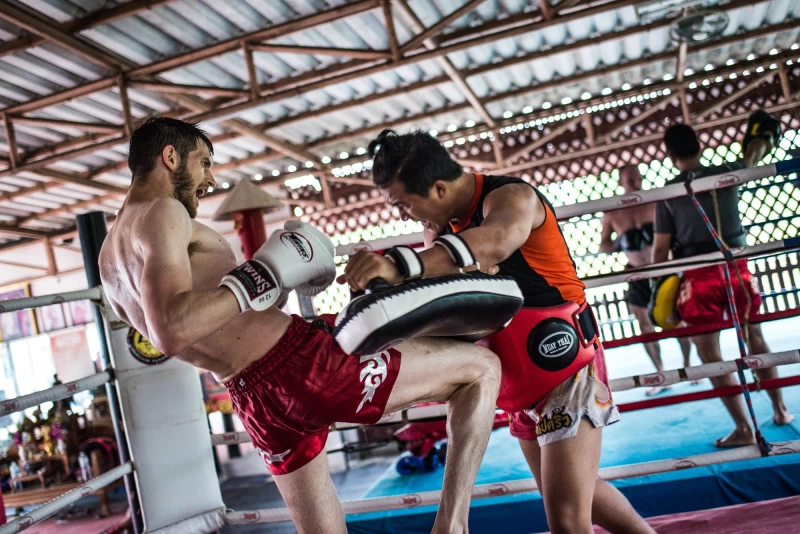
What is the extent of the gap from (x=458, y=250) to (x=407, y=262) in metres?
0.12

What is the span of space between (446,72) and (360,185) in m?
3.61

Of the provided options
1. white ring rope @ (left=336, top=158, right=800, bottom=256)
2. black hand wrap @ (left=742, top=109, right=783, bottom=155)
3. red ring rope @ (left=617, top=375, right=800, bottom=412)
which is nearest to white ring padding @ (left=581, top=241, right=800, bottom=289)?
white ring rope @ (left=336, top=158, right=800, bottom=256)

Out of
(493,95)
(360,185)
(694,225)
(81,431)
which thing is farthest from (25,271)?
(694,225)

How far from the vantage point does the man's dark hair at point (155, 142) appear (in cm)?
152

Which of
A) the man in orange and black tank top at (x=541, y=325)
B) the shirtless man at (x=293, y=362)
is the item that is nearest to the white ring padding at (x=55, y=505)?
the shirtless man at (x=293, y=362)

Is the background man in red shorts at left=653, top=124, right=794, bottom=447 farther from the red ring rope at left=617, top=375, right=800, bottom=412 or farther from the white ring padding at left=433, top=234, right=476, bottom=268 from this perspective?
the white ring padding at left=433, top=234, right=476, bottom=268

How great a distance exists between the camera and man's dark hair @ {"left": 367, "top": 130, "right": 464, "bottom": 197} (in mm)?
1547

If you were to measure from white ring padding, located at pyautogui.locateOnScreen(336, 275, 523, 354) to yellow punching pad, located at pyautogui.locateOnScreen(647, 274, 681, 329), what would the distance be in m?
2.12

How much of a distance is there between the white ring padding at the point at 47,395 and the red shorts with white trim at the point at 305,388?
0.89 meters

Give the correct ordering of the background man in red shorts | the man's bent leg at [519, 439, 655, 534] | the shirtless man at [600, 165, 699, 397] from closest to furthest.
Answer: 1. the man's bent leg at [519, 439, 655, 534]
2. the background man in red shorts
3. the shirtless man at [600, 165, 699, 397]

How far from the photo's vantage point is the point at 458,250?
4.25ft

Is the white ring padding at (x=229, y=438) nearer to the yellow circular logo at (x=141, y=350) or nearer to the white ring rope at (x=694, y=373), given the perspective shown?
the white ring rope at (x=694, y=373)

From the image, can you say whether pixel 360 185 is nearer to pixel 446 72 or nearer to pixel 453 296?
pixel 446 72

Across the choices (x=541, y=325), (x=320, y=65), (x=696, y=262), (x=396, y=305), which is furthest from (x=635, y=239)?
(x=320, y=65)
